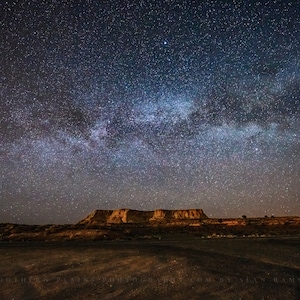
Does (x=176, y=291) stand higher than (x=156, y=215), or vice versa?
(x=156, y=215)

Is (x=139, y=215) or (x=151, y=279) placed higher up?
(x=139, y=215)

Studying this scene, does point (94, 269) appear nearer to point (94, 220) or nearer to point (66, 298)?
point (66, 298)

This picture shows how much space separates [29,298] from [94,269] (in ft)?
12.8

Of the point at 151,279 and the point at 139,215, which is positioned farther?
the point at 139,215

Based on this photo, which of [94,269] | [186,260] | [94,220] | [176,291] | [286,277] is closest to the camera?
[176,291]

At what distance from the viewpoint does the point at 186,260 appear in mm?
13930

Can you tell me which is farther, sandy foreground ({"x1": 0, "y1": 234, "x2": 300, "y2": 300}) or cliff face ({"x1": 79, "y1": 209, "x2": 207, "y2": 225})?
cliff face ({"x1": 79, "y1": 209, "x2": 207, "y2": 225})

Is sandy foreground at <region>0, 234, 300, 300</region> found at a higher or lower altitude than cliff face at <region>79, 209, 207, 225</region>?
lower

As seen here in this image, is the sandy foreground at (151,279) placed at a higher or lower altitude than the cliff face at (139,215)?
lower

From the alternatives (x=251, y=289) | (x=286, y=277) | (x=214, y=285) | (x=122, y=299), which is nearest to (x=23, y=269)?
(x=122, y=299)

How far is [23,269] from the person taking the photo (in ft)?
42.4

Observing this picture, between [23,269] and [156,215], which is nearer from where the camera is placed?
[23,269]

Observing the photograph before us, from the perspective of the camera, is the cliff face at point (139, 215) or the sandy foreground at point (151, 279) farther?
the cliff face at point (139, 215)

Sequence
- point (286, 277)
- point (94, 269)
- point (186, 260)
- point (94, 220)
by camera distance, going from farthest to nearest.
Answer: point (94, 220) → point (186, 260) → point (94, 269) → point (286, 277)
